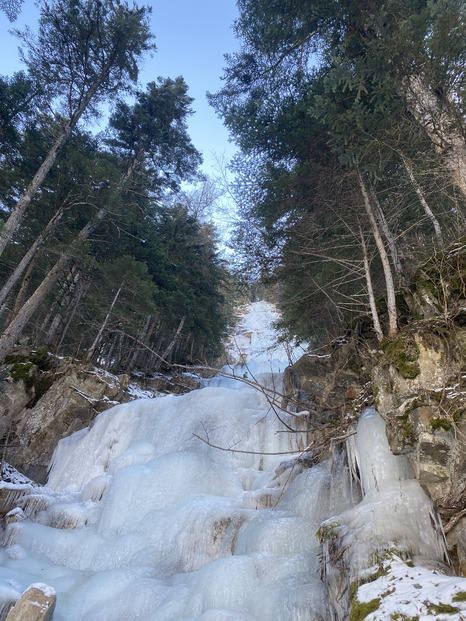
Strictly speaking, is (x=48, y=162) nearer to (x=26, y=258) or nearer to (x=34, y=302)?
(x=26, y=258)

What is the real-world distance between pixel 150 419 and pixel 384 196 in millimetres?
8884

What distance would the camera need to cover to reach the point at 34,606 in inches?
156

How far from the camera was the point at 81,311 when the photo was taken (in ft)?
49.3

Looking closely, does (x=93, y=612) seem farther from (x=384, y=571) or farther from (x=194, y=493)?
(x=384, y=571)

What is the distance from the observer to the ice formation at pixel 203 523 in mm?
3789

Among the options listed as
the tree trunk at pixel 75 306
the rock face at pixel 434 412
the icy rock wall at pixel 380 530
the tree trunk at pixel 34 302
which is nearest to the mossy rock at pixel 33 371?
the tree trunk at pixel 34 302

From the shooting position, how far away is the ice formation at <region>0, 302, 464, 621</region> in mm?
3789

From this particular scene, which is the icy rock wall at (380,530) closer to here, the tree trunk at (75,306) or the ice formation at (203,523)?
the ice formation at (203,523)

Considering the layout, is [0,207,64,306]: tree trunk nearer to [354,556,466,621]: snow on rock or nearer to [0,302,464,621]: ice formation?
[0,302,464,621]: ice formation

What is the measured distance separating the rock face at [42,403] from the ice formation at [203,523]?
1431 mm

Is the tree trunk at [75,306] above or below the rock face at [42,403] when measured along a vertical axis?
above

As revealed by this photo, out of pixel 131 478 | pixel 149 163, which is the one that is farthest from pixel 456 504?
pixel 149 163

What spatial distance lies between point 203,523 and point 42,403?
27.0 feet

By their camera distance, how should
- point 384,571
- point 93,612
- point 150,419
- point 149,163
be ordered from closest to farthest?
1. point 384,571
2. point 93,612
3. point 150,419
4. point 149,163
